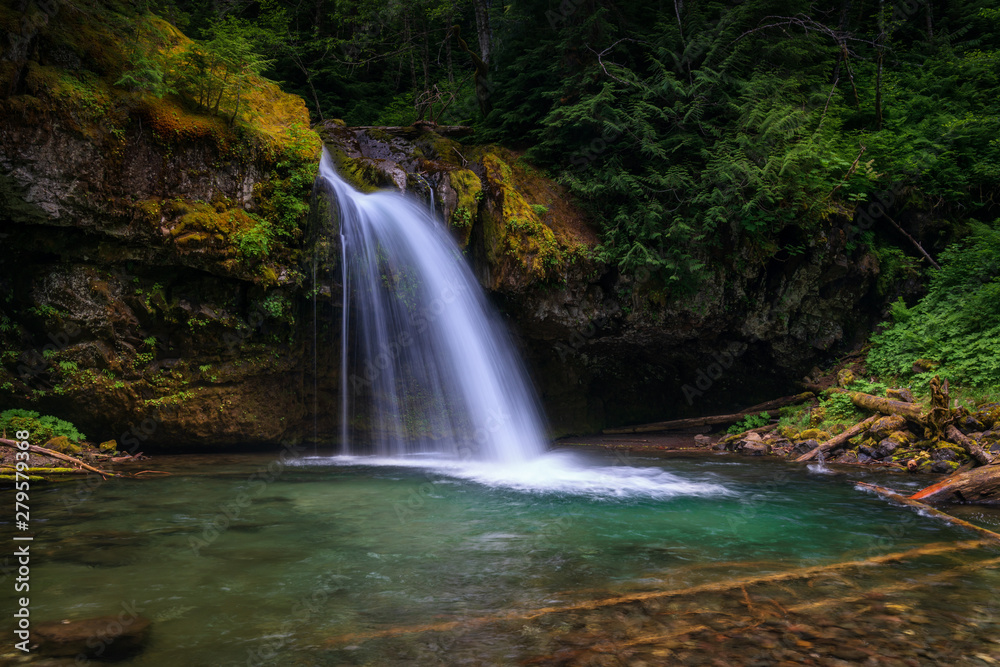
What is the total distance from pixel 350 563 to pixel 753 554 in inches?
151

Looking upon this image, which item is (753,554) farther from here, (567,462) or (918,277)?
(918,277)

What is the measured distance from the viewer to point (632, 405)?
1531cm

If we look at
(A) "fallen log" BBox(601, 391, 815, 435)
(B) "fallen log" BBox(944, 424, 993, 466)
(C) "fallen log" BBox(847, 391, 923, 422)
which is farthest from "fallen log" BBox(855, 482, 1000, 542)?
(A) "fallen log" BBox(601, 391, 815, 435)

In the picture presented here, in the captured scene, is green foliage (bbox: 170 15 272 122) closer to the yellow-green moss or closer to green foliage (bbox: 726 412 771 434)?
the yellow-green moss

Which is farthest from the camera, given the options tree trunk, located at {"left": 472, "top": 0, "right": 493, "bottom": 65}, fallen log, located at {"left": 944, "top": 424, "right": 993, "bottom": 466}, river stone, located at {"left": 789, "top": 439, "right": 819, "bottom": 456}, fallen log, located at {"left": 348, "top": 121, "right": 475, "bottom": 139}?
tree trunk, located at {"left": 472, "top": 0, "right": 493, "bottom": 65}

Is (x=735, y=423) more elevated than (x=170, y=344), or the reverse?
(x=170, y=344)

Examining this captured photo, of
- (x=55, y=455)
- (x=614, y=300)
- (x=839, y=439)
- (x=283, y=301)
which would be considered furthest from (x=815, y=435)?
(x=55, y=455)

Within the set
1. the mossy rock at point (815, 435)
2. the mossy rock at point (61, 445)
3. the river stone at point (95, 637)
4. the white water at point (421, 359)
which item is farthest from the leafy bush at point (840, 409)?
the mossy rock at point (61, 445)

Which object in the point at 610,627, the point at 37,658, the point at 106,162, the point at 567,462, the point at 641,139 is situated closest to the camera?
the point at 37,658

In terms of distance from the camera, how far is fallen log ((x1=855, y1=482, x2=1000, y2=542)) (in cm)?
560

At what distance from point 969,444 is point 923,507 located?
10.1ft

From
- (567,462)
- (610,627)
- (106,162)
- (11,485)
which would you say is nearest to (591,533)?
(610,627)

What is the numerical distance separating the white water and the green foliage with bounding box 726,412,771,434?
446 cm

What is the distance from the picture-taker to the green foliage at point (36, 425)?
8.91m
